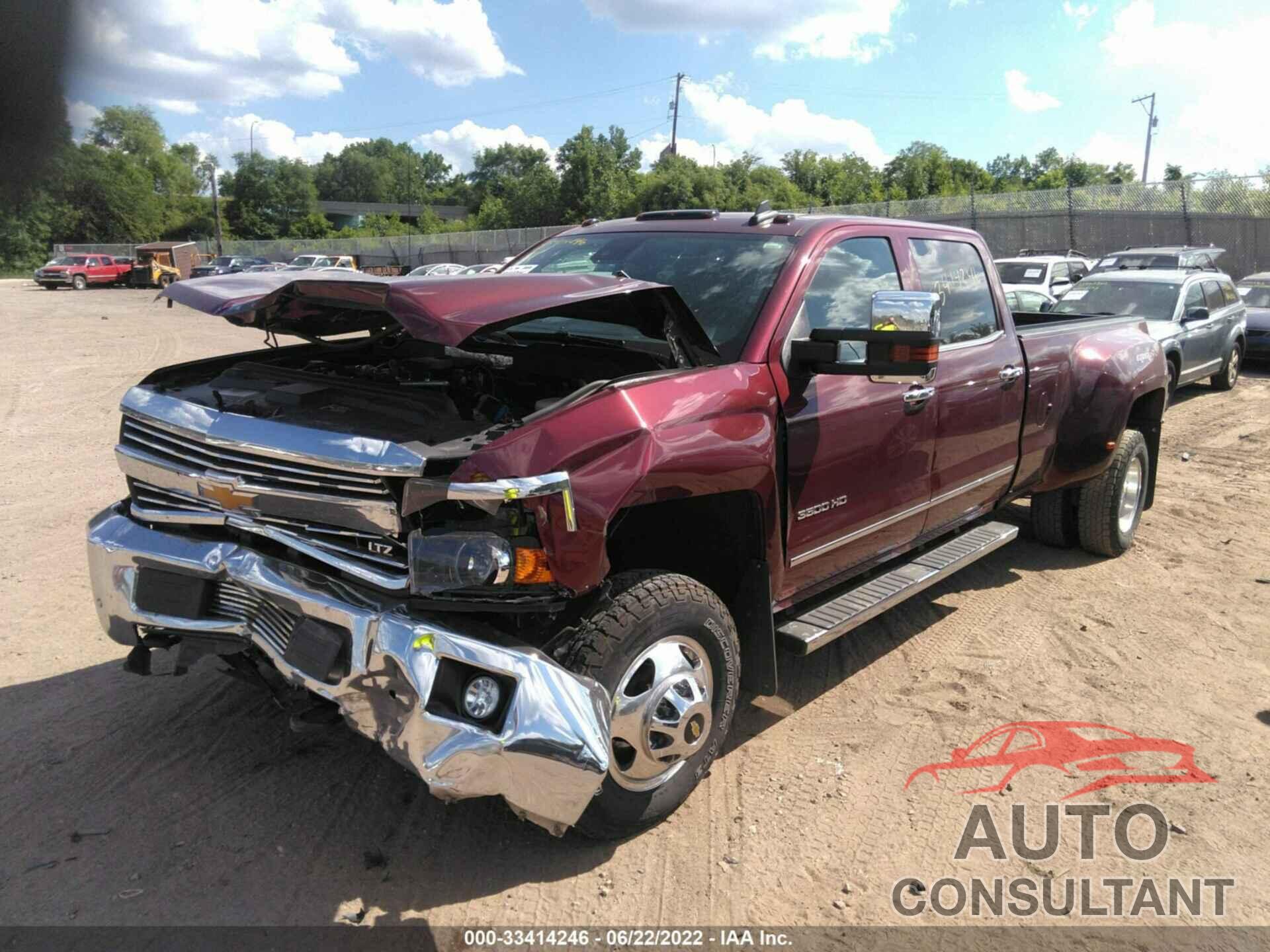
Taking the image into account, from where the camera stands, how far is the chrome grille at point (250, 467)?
110 inches

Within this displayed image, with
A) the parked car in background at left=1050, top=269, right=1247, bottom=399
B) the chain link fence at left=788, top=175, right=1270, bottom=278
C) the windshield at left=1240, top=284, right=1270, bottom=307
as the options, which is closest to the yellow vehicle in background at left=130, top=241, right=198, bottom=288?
the chain link fence at left=788, top=175, right=1270, bottom=278

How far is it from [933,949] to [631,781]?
3.27 ft

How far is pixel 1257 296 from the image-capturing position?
1645 cm

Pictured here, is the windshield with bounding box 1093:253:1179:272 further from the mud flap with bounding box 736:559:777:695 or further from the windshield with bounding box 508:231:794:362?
the mud flap with bounding box 736:559:777:695

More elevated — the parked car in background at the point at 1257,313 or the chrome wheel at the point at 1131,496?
the parked car in background at the point at 1257,313

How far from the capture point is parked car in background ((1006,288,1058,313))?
13.0 metres

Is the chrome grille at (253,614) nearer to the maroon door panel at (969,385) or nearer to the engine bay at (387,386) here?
the engine bay at (387,386)

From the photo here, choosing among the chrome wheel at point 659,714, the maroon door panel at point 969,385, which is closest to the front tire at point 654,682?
the chrome wheel at point 659,714

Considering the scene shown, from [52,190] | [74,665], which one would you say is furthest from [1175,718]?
[52,190]

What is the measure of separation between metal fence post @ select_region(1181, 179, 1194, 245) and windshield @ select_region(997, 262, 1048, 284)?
33.2ft

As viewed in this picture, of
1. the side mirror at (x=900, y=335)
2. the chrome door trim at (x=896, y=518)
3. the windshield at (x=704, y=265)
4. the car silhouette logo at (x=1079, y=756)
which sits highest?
the windshield at (x=704, y=265)

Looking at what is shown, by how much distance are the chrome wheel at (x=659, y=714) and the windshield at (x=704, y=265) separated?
3.65ft

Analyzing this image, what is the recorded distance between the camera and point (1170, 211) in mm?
25219

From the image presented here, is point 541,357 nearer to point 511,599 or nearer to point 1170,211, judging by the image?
point 511,599
